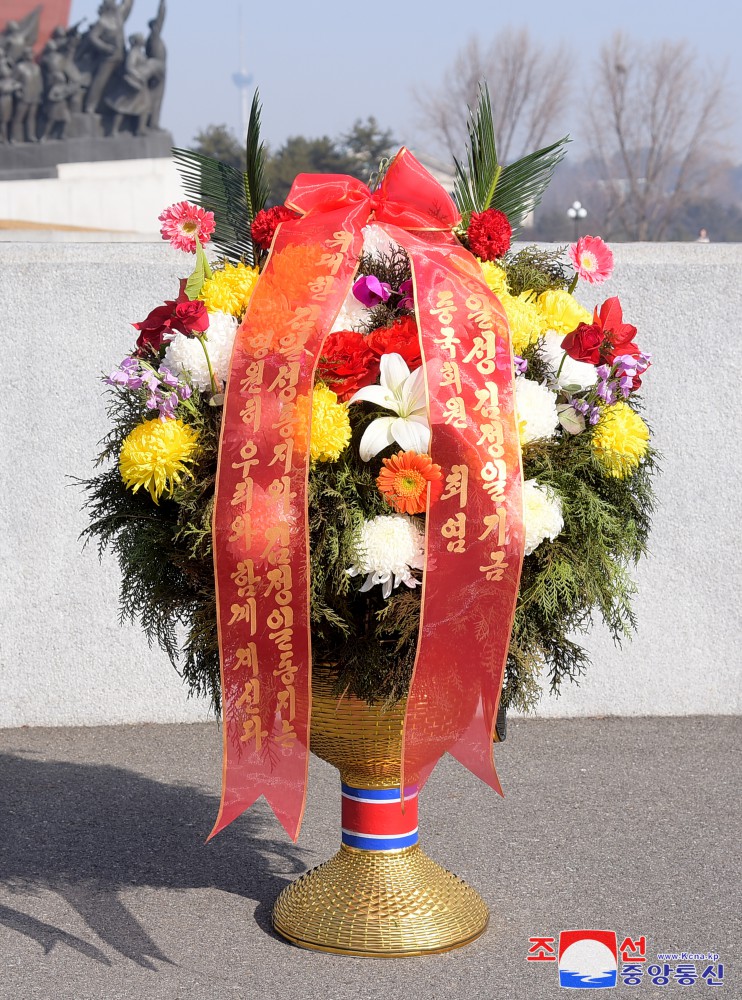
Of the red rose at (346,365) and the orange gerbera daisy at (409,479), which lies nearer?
the orange gerbera daisy at (409,479)

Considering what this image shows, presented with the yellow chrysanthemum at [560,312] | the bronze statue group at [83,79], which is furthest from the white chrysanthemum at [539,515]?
the bronze statue group at [83,79]

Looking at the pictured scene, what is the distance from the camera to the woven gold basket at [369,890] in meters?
2.83

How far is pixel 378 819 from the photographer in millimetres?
2980

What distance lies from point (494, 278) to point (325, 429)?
0.61 metres

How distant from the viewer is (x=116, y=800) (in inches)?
161

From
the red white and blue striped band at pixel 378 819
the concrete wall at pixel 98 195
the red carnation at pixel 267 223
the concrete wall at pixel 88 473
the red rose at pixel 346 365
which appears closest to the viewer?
the red rose at pixel 346 365

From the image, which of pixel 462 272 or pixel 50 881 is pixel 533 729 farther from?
pixel 462 272

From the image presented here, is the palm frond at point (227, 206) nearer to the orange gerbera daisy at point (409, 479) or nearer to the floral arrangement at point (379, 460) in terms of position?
the floral arrangement at point (379, 460)

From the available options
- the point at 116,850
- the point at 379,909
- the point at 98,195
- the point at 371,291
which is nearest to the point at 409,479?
the point at 371,291

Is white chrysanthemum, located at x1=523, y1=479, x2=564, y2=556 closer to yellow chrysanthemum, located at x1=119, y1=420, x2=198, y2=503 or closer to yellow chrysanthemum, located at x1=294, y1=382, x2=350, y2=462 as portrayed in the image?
yellow chrysanthemum, located at x1=294, y1=382, x2=350, y2=462

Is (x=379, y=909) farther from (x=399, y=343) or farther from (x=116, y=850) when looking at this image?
(x=399, y=343)

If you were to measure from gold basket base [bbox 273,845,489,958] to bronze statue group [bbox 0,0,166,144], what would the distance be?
1942 centimetres

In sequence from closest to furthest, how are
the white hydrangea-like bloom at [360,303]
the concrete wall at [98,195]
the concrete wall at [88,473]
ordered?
the white hydrangea-like bloom at [360,303], the concrete wall at [88,473], the concrete wall at [98,195]

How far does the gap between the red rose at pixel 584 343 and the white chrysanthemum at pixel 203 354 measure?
0.75 metres
